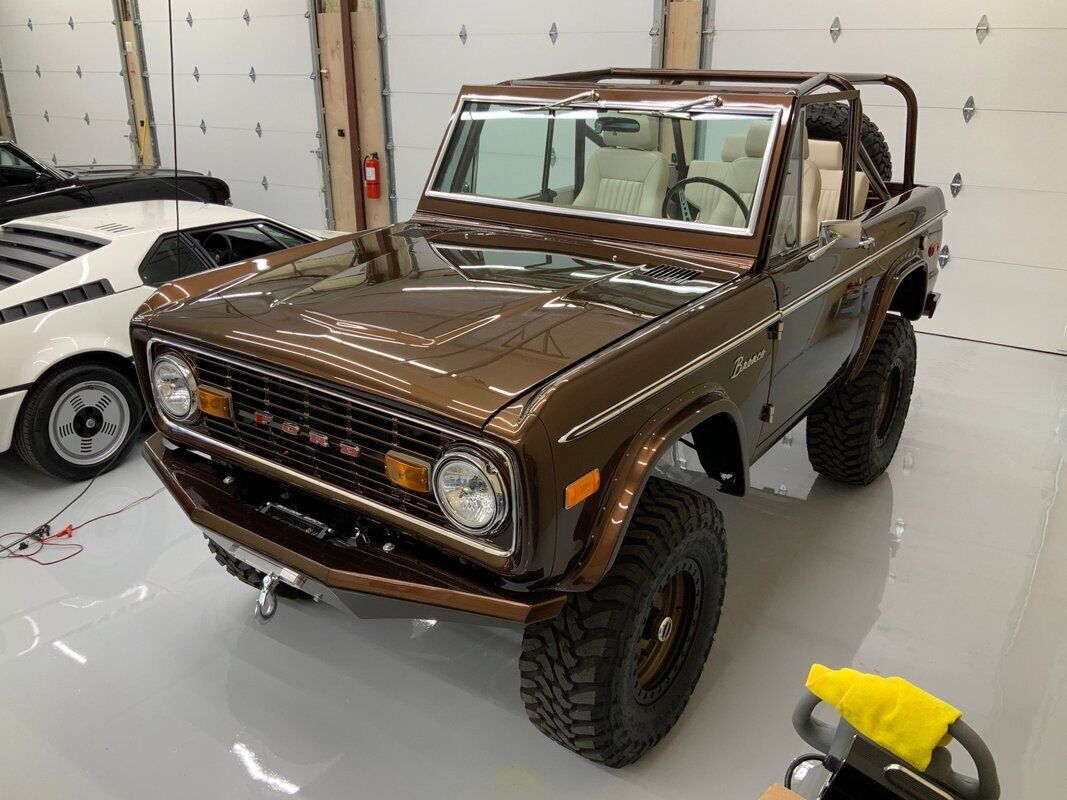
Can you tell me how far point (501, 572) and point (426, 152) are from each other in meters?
7.25

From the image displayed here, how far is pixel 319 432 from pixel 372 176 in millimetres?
7182

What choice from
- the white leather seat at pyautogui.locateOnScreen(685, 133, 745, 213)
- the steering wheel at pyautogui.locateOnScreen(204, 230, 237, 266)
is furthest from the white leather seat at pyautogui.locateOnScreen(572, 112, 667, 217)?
the steering wheel at pyautogui.locateOnScreen(204, 230, 237, 266)

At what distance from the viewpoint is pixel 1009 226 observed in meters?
6.19

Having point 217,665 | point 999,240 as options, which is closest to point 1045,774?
point 217,665

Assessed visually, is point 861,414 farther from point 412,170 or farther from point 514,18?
point 412,170

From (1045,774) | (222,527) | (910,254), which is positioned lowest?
(1045,774)

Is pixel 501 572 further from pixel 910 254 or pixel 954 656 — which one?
pixel 910 254

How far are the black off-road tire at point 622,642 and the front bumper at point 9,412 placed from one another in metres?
2.83

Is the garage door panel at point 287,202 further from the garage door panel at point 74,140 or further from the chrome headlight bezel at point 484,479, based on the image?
the chrome headlight bezel at point 484,479

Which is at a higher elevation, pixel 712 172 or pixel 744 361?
pixel 712 172

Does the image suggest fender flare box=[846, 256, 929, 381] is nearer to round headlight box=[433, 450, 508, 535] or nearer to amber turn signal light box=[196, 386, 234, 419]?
round headlight box=[433, 450, 508, 535]

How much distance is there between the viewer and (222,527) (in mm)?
2406

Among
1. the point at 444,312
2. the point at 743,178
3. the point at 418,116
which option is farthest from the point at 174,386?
the point at 418,116

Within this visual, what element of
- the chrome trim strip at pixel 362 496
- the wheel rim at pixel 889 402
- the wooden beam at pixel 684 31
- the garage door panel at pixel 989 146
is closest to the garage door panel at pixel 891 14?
the wooden beam at pixel 684 31
